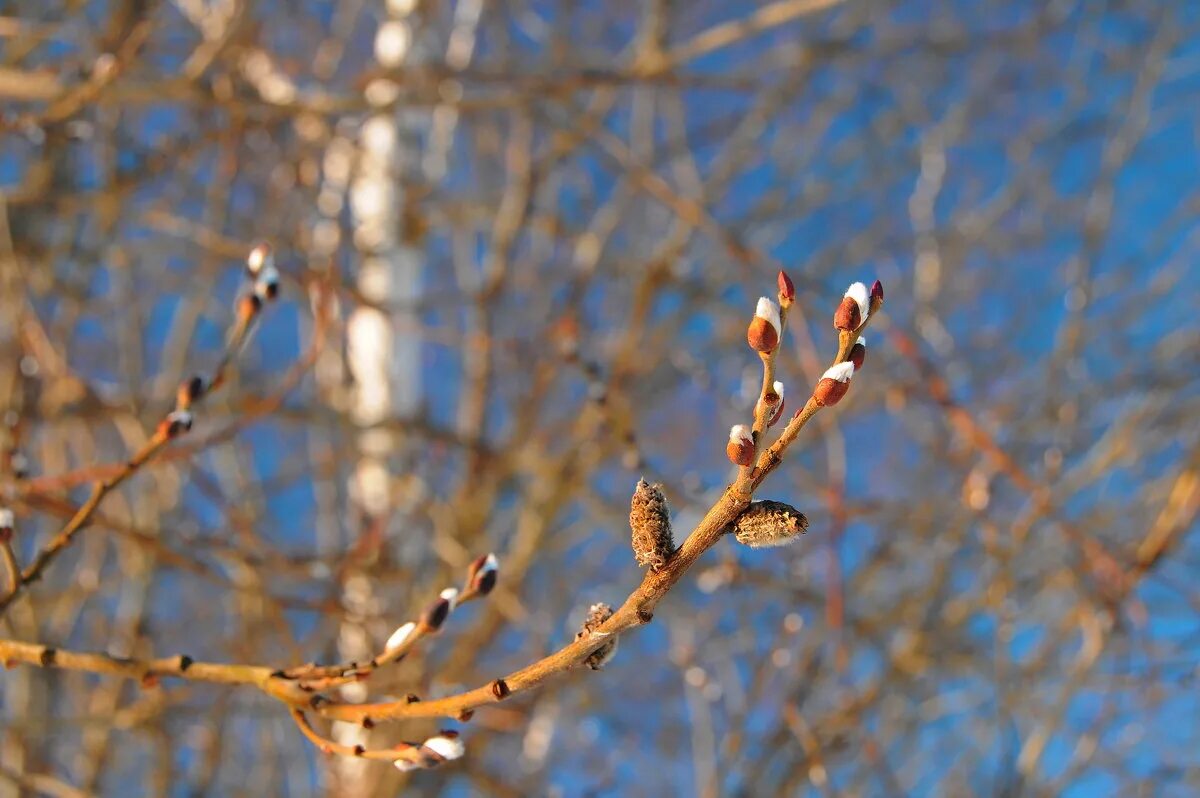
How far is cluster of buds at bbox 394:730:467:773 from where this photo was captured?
0.69 m

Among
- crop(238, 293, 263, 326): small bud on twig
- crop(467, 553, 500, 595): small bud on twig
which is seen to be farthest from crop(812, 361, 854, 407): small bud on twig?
crop(238, 293, 263, 326): small bud on twig

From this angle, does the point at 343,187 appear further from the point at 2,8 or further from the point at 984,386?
the point at 984,386

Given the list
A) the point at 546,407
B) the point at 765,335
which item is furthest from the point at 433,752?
the point at 546,407

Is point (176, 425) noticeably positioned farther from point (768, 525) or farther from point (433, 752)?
point (768, 525)

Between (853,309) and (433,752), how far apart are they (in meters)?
0.44

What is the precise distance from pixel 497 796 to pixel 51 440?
178 cm

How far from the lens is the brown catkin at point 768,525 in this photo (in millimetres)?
559

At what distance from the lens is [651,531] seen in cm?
57

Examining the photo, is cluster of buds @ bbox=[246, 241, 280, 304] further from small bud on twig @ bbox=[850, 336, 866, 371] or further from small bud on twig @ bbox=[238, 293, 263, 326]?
small bud on twig @ bbox=[850, 336, 866, 371]

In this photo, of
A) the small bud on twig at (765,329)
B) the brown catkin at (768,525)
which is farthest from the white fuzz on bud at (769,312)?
the brown catkin at (768,525)

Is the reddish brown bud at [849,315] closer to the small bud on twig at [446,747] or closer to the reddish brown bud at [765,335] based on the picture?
the reddish brown bud at [765,335]

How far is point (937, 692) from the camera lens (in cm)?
359

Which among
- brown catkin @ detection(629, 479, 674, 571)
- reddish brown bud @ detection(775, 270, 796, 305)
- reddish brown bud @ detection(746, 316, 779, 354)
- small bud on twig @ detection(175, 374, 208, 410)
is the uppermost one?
small bud on twig @ detection(175, 374, 208, 410)

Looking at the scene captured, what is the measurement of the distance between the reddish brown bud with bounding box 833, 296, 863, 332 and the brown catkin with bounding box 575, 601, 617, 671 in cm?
24
